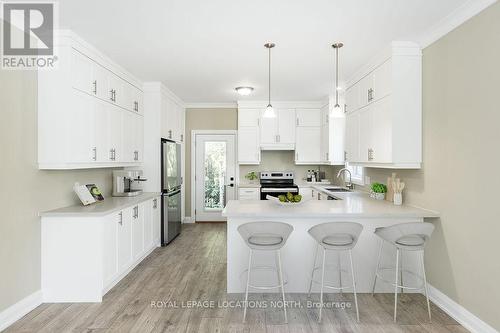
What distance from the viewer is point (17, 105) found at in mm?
2764

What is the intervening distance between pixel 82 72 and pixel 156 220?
246 cm

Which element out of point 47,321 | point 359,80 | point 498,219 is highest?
point 359,80

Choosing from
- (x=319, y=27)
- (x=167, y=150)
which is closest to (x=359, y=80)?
(x=319, y=27)

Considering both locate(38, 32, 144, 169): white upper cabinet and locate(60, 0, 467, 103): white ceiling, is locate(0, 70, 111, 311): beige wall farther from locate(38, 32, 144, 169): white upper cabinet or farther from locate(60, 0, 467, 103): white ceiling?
locate(60, 0, 467, 103): white ceiling

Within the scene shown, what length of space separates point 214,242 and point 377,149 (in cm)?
306

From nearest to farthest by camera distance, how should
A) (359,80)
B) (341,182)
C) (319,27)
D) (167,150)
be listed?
(319,27) < (359,80) < (167,150) < (341,182)

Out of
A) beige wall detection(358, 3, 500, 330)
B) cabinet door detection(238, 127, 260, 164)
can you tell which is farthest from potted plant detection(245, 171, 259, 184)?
beige wall detection(358, 3, 500, 330)

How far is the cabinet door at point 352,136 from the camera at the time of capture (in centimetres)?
416

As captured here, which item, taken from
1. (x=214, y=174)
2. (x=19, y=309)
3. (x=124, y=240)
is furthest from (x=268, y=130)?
(x=19, y=309)

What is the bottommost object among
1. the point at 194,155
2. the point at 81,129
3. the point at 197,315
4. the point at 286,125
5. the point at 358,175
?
the point at 197,315

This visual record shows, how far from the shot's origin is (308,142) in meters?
6.34

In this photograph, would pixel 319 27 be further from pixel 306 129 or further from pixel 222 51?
pixel 306 129

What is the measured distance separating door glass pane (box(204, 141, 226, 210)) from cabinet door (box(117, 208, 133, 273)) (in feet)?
9.52

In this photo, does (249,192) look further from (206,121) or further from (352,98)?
(352,98)
